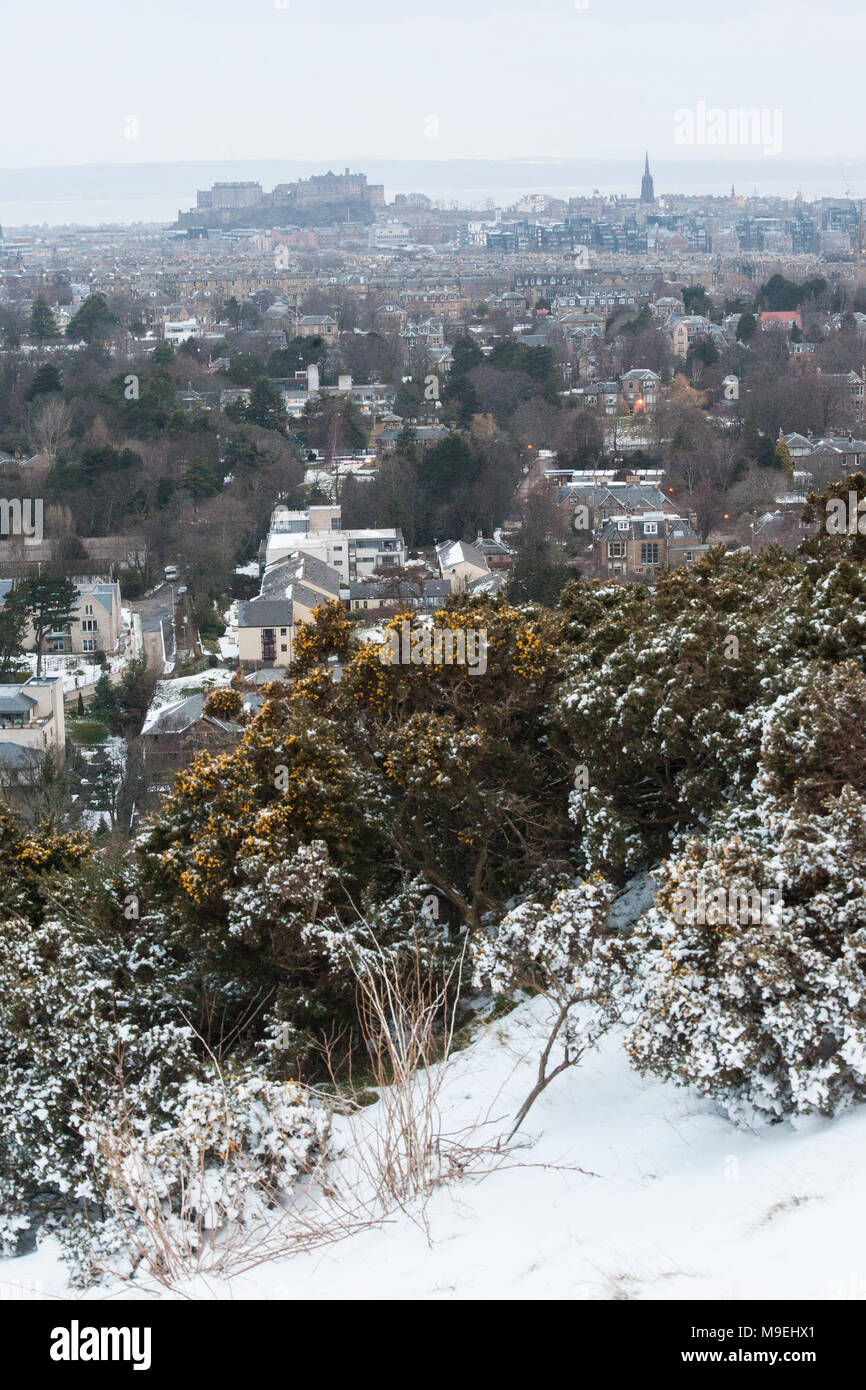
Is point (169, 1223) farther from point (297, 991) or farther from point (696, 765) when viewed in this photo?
point (696, 765)

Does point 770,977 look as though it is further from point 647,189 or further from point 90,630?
point 647,189

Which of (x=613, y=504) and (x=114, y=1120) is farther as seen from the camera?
(x=613, y=504)

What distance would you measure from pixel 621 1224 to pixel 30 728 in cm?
1640

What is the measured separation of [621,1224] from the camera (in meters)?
4.82

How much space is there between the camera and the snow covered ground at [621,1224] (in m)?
4.36

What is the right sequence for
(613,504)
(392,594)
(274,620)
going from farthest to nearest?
(613,504)
(392,594)
(274,620)

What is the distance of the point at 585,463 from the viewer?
1409 inches

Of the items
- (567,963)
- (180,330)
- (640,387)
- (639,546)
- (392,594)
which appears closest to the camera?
(567,963)

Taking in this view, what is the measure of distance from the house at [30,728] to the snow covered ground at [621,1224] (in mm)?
13238

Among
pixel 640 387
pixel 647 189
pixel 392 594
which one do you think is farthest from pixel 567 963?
pixel 647 189

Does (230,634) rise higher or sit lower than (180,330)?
lower

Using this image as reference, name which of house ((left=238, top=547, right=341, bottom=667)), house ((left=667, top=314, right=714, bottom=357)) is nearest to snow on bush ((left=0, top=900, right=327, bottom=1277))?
house ((left=238, top=547, right=341, bottom=667))

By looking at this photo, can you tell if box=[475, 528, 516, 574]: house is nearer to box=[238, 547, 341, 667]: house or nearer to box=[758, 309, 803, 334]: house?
box=[238, 547, 341, 667]: house

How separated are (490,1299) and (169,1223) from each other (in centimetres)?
138
